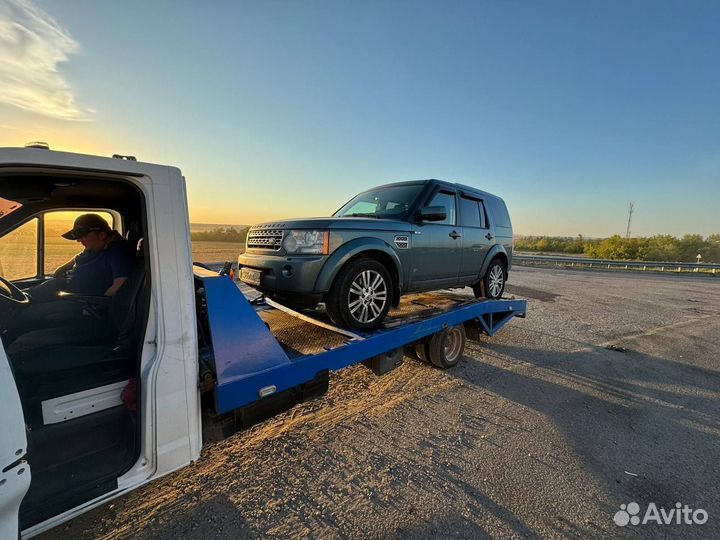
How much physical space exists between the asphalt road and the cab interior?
546mm

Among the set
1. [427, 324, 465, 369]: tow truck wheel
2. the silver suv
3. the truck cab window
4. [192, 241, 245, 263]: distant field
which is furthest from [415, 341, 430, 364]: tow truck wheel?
[192, 241, 245, 263]: distant field

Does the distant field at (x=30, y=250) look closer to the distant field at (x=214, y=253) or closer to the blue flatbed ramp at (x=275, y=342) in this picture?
the blue flatbed ramp at (x=275, y=342)

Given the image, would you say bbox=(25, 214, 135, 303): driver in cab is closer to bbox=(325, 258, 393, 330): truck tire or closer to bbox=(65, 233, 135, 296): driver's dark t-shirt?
bbox=(65, 233, 135, 296): driver's dark t-shirt

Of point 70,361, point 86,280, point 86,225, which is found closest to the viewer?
point 70,361

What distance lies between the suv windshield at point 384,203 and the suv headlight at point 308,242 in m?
1.33

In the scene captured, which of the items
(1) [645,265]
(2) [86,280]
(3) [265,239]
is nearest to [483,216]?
(3) [265,239]

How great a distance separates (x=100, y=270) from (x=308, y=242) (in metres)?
1.71

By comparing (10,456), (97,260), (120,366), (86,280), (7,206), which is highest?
(7,206)

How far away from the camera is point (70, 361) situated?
2096 millimetres

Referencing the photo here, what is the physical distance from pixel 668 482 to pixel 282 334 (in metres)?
3.59

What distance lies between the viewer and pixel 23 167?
163 centimetres

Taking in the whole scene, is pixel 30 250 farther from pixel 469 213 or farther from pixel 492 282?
pixel 492 282

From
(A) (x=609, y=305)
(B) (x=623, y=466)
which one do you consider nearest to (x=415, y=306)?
(B) (x=623, y=466)

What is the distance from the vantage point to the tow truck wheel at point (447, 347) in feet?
14.6
